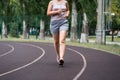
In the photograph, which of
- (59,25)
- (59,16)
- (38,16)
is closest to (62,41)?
(59,25)

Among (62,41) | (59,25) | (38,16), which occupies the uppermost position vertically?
(38,16)

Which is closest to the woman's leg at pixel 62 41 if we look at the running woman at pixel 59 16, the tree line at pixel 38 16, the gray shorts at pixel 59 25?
the running woman at pixel 59 16

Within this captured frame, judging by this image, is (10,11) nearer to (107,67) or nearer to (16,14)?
(16,14)

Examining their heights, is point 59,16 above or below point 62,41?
above

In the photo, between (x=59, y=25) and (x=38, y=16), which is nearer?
(x=59, y=25)

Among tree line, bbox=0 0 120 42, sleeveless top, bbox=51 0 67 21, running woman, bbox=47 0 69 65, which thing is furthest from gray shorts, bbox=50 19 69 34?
tree line, bbox=0 0 120 42

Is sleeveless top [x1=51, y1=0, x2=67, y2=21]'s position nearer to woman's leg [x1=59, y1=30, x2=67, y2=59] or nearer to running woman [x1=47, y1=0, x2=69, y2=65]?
running woman [x1=47, y1=0, x2=69, y2=65]

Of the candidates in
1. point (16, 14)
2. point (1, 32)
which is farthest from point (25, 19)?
point (1, 32)

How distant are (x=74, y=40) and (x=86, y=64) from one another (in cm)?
2293

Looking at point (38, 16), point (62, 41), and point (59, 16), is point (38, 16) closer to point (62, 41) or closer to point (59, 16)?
point (59, 16)

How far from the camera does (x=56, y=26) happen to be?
13336mm

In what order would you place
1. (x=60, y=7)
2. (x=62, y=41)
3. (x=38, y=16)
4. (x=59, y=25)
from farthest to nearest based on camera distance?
(x=38, y=16) → (x=59, y=25) → (x=60, y=7) → (x=62, y=41)

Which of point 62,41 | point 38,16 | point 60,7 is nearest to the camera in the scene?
point 62,41

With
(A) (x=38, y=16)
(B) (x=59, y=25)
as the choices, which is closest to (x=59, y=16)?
(B) (x=59, y=25)
